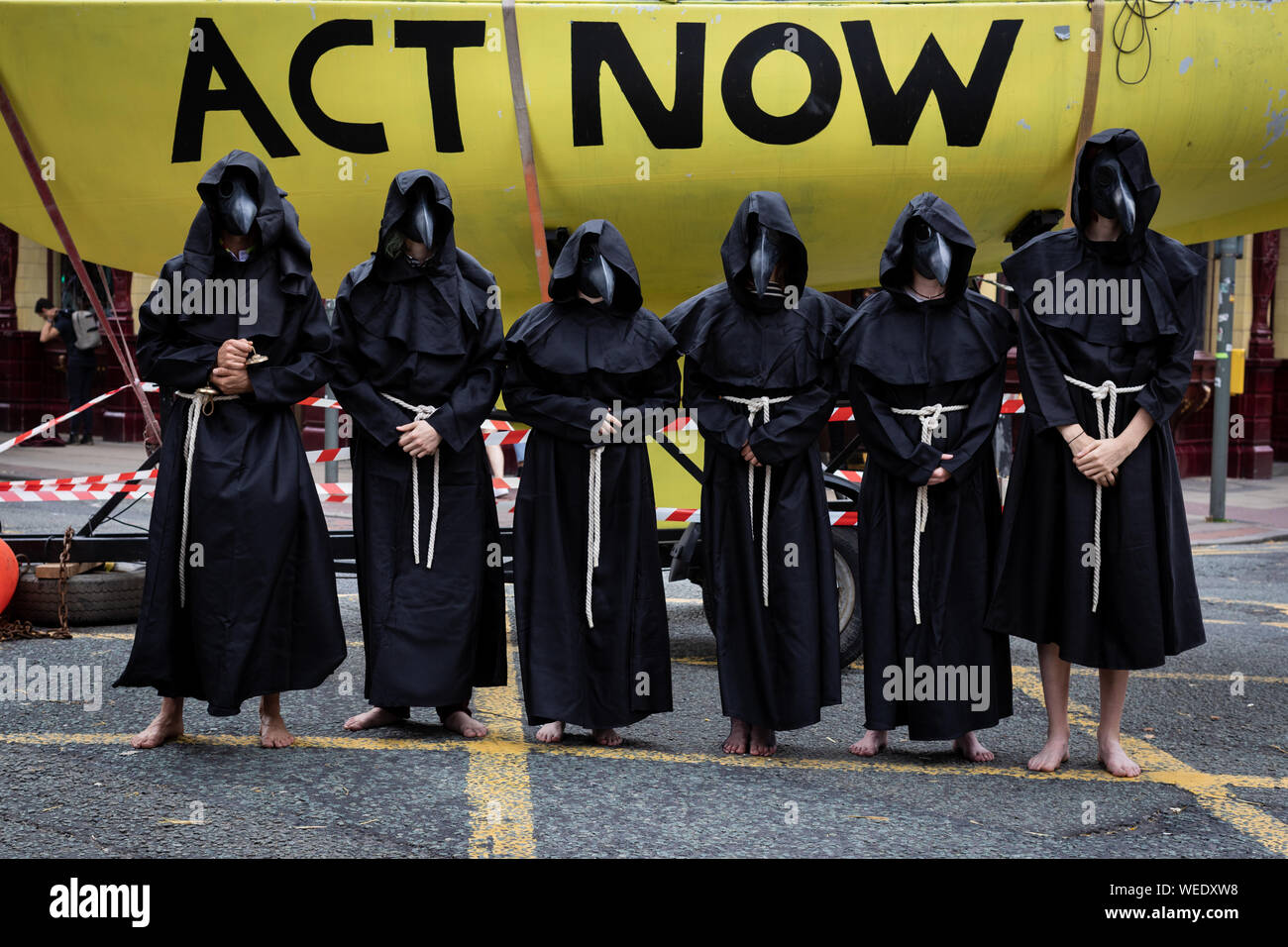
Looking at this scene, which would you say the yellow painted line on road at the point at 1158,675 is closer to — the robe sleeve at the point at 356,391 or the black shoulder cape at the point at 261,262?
the robe sleeve at the point at 356,391

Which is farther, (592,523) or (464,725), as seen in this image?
(464,725)

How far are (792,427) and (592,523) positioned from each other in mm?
734

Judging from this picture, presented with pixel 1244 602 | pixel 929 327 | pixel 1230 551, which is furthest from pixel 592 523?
pixel 1230 551

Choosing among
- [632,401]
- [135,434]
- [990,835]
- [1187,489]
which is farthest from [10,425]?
[990,835]

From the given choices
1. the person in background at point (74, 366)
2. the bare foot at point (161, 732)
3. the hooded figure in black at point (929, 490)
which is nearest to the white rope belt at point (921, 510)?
the hooded figure in black at point (929, 490)

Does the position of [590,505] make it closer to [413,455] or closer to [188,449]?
[413,455]

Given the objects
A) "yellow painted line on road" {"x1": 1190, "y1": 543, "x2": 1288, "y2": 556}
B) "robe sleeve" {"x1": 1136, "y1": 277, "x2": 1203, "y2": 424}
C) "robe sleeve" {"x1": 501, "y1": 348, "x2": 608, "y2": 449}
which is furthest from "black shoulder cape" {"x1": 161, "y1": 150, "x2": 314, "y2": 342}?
"yellow painted line on road" {"x1": 1190, "y1": 543, "x2": 1288, "y2": 556}

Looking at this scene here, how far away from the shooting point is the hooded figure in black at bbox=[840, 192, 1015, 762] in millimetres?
4363

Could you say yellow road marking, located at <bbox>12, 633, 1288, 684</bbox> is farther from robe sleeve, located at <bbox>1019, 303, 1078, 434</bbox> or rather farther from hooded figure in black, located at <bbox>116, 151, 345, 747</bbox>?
robe sleeve, located at <bbox>1019, 303, 1078, 434</bbox>

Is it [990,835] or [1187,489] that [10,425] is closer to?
[1187,489]

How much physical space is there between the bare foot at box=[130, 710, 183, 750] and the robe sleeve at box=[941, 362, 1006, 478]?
2640 mm

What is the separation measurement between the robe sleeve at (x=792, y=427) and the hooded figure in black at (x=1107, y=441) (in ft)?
2.17

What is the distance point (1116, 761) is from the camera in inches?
170

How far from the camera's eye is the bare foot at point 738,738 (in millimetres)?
4535
